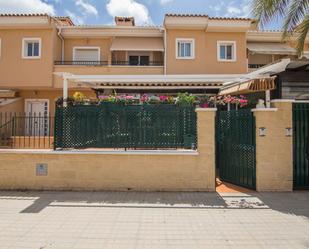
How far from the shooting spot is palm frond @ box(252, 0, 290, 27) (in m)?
10.6

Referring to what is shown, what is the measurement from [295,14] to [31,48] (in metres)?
18.3

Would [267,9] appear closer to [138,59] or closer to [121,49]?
[121,49]

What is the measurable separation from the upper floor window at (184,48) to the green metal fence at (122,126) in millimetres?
13579

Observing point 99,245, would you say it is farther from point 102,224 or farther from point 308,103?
point 308,103

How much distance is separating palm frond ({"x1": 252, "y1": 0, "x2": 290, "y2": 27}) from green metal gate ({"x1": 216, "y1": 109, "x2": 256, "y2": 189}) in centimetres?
341

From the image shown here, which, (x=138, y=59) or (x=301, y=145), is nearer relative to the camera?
(x=301, y=145)

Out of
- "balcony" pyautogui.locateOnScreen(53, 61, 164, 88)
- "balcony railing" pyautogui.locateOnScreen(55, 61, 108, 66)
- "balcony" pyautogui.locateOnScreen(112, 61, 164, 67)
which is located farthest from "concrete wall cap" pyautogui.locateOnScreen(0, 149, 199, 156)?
"balcony" pyautogui.locateOnScreen(112, 61, 164, 67)

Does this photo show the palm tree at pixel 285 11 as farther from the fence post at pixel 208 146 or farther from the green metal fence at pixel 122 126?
the green metal fence at pixel 122 126

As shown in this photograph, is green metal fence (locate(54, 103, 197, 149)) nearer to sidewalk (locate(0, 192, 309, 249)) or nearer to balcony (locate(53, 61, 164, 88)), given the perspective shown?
sidewalk (locate(0, 192, 309, 249))

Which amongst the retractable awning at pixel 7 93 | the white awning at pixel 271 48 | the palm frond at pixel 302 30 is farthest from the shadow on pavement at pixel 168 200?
the white awning at pixel 271 48

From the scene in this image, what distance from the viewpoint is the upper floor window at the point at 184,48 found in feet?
74.2

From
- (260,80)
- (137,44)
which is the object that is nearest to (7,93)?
(137,44)

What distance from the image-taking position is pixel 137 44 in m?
22.8

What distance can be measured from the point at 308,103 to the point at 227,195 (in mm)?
3955
